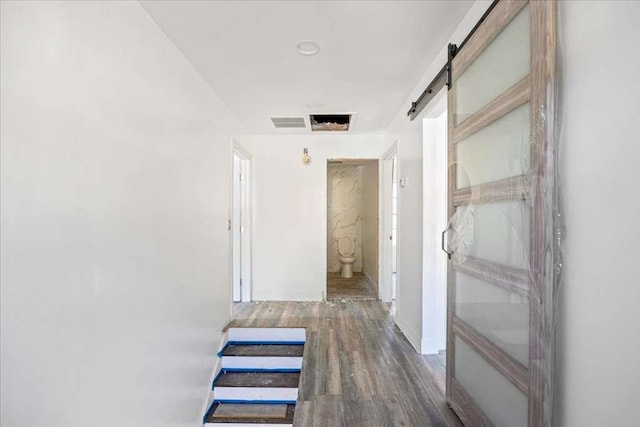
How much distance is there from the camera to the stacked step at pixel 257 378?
9.50 feet

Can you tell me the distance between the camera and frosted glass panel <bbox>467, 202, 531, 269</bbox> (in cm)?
125

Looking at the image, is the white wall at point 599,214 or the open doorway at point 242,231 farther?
the open doorway at point 242,231

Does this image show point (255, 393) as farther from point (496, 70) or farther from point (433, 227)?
point (496, 70)

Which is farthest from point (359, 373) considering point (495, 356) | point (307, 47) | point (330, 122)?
point (330, 122)

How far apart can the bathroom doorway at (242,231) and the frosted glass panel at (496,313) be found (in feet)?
10.1

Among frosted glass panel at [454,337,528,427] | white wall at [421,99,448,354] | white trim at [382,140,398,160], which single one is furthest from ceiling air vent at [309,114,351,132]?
frosted glass panel at [454,337,528,427]

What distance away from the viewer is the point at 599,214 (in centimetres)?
96

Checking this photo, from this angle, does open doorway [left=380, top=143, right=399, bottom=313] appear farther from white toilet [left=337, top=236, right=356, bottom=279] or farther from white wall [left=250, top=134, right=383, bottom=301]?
white toilet [left=337, top=236, right=356, bottom=279]

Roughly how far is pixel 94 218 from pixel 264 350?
2.43 metres

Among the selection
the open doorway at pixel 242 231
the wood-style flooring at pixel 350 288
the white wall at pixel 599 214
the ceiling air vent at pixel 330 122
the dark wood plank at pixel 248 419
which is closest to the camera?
the white wall at pixel 599 214

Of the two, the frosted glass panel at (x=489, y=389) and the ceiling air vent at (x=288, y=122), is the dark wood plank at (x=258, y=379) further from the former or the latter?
the ceiling air vent at (x=288, y=122)

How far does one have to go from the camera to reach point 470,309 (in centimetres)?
173

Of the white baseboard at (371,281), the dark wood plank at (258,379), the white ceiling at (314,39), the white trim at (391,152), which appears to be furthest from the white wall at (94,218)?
the white baseboard at (371,281)

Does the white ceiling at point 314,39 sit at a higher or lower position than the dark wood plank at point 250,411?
higher
